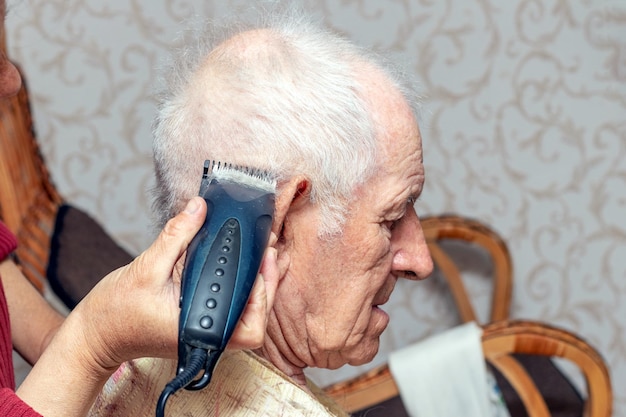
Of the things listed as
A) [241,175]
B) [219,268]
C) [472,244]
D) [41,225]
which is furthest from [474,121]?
[219,268]

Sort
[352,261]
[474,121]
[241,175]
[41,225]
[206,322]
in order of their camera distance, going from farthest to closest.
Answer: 1. [474,121]
2. [41,225]
3. [352,261]
4. [241,175]
5. [206,322]

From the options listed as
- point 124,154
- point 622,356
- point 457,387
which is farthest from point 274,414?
point 622,356

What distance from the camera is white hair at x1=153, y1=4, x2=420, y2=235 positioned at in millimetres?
845

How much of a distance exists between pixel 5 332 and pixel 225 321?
1.50 ft

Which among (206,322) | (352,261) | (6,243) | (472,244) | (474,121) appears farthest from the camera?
(472,244)

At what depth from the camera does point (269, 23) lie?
37.7 inches

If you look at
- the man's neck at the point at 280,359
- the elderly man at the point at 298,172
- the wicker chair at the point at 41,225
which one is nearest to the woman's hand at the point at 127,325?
the elderly man at the point at 298,172

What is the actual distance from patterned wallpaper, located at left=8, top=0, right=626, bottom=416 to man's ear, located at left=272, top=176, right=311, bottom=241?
3.39ft

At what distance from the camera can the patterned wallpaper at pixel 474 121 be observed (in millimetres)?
1884

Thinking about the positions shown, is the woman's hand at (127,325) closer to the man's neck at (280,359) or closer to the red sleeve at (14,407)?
the red sleeve at (14,407)

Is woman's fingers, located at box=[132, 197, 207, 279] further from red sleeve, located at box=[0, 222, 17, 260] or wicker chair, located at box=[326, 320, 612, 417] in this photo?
wicker chair, located at box=[326, 320, 612, 417]

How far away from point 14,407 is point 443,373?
2.88 ft

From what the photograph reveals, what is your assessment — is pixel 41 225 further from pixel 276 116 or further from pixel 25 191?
pixel 276 116

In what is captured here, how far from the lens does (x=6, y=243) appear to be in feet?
3.78
